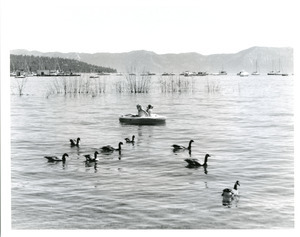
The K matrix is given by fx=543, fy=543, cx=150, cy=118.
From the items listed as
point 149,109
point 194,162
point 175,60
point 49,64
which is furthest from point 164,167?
point 49,64

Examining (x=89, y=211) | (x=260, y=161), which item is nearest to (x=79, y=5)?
(x=89, y=211)

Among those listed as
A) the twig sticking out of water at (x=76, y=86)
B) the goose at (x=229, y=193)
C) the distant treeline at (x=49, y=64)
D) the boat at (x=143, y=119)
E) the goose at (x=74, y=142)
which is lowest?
the goose at (x=229, y=193)

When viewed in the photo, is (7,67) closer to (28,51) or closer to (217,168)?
(28,51)

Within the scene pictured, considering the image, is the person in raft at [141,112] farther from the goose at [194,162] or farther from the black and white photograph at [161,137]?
the goose at [194,162]

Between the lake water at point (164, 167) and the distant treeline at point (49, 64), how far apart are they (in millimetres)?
485

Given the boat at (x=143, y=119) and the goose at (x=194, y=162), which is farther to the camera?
the boat at (x=143, y=119)

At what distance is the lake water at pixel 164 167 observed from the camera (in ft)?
28.0

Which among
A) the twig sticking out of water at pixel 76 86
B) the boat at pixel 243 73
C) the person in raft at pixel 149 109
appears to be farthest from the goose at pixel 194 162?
the twig sticking out of water at pixel 76 86

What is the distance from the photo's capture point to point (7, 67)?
9.27 metres

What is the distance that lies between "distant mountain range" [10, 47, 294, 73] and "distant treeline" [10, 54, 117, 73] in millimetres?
132

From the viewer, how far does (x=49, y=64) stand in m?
10.7

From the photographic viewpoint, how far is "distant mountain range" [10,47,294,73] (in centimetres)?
998

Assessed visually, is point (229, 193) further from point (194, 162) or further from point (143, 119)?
point (143, 119)

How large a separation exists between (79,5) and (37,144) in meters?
2.61
